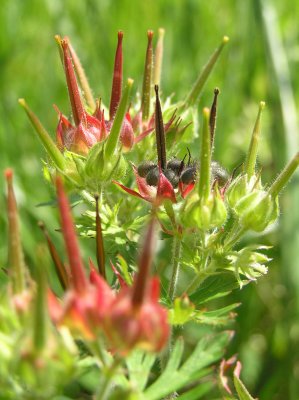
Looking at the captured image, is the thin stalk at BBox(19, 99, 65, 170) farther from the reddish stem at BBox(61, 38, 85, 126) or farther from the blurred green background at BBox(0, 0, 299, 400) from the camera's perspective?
the blurred green background at BBox(0, 0, 299, 400)

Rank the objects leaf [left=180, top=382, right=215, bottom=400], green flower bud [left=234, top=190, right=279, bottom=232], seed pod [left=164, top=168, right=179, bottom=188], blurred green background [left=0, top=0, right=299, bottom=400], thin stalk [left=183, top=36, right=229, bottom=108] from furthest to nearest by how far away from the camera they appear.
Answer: blurred green background [left=0, top=0, right=299, bottom=400] → thin stalk [left=183, top=36, right=229, bottom=108] → seed pod [left=164, top=168, right=179, bottom=188] → green flower bud [left=234, top=190, right=279, bottom=232] → leaf [left=180, top=382, right=215, bottom=400]

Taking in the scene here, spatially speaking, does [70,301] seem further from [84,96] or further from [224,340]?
[84,96]

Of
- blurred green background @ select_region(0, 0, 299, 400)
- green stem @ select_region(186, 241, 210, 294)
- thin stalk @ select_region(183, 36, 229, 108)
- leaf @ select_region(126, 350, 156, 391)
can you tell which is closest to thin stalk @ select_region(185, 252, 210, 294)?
green stem @ select_region(186, 241, 210, 294)

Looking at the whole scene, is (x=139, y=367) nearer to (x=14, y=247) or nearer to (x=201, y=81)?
(x=14, y=247)

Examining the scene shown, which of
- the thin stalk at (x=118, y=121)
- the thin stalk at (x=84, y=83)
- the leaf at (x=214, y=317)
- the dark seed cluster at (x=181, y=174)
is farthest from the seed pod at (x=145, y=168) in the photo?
the leaf at (x=214, y=317)

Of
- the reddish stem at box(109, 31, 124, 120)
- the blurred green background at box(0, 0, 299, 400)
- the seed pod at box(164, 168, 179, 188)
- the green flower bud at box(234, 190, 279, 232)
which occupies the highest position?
the reddish stem at box(109, 31, 124, 120)

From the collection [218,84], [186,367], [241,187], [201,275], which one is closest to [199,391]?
[186,367]
